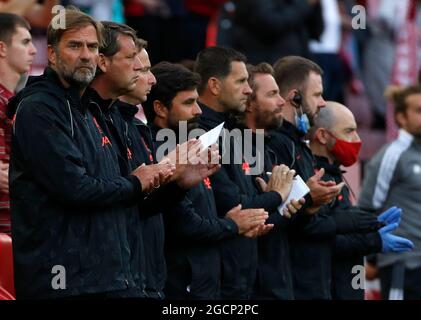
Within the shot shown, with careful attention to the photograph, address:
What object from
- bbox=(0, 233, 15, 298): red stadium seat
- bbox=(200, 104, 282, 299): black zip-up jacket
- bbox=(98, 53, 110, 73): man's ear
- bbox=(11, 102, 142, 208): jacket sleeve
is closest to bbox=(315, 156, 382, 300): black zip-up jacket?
bbox=(200, 104, 282, 299): black zip-up jacket

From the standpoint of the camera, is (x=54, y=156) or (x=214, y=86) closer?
(x=54, y=156)

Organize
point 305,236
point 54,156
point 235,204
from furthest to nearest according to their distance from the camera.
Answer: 1. point 305,236
2. point 235,204
3. point 54,156

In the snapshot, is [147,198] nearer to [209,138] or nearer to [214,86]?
[209,138]

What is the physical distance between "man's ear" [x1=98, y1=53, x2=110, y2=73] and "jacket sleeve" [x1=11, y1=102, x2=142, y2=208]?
2.51 ft

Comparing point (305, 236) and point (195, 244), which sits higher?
point (195, 244)

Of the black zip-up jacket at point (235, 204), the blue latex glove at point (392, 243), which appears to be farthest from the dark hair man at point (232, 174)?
the blue latex glove at point (392, 243)

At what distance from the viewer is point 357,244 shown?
9617 mm

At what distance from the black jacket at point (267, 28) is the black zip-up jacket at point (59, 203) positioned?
596cm

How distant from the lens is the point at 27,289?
6551mm

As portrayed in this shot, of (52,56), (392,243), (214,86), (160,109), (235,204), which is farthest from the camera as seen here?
(392,243)

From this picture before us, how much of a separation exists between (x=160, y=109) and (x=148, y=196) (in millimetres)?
943

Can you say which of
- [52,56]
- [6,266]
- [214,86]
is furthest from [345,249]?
[52,56]

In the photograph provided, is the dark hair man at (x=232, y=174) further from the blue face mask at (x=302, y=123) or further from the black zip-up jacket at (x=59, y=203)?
the black zip-up jacket at (x=59, y=203)
